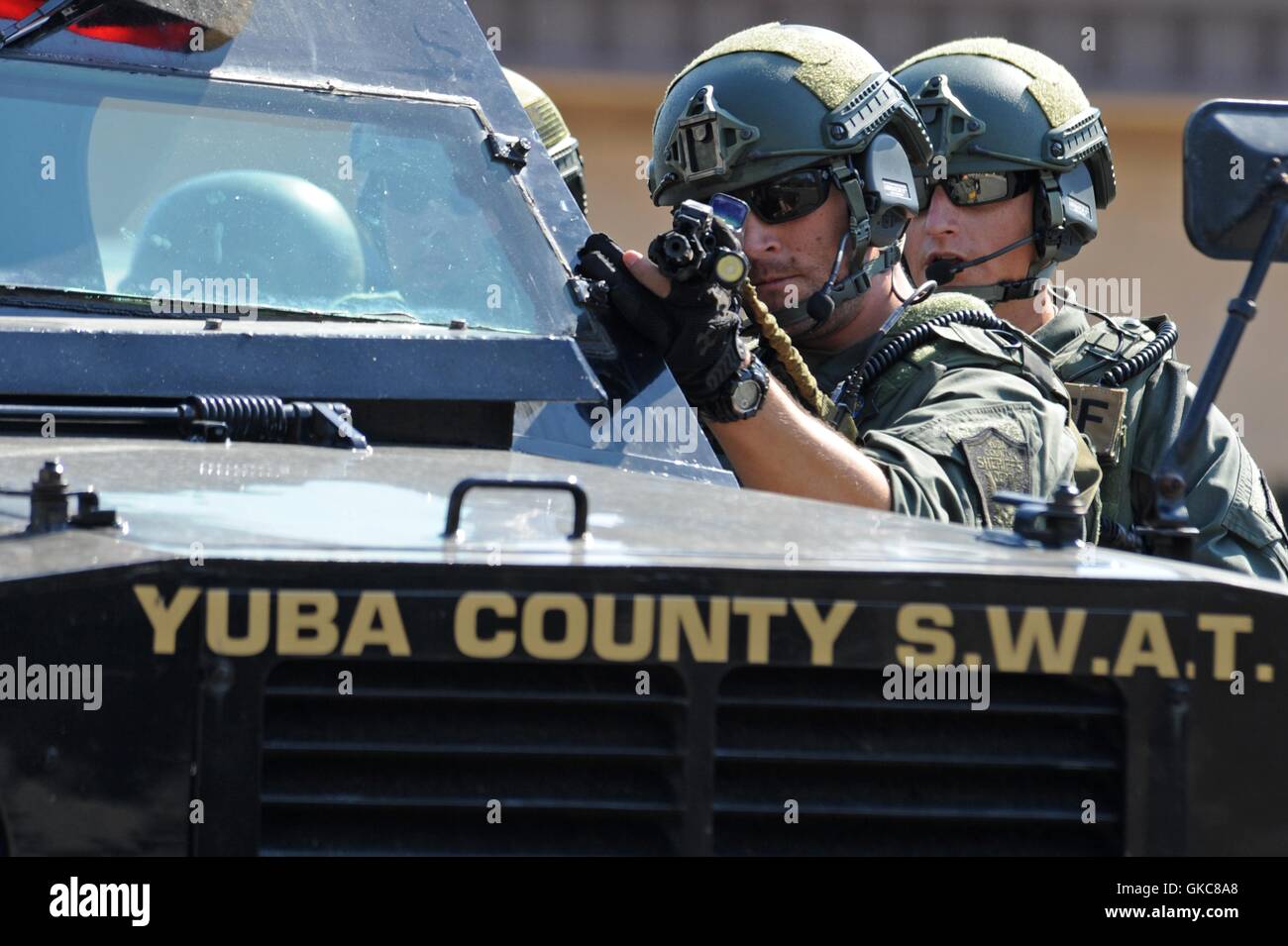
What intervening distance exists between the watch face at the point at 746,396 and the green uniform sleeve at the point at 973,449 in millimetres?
216

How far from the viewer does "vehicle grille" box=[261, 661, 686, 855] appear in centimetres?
196

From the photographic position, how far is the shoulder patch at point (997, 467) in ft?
11.5

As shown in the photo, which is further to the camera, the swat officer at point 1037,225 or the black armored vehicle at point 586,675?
the swat officer at point 1037,225

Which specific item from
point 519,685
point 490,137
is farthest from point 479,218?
point 519,685

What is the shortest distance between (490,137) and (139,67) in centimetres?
56

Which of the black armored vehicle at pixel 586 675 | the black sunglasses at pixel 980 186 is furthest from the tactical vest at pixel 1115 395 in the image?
the black armored vehicle at pixel 586 675

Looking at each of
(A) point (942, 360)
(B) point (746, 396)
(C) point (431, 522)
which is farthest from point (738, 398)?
(C) point (431, 522)

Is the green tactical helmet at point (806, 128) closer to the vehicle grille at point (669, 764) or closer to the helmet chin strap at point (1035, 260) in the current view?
the helmet chin strap at point (1035, 260)

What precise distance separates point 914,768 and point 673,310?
133 cm

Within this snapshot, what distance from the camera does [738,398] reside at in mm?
3496

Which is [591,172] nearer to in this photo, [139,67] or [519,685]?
[139,67]

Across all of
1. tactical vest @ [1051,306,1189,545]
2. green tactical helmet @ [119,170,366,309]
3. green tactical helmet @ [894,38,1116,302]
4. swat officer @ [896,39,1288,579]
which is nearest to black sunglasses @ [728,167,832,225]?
swat officer @ [896,39,1288,579]

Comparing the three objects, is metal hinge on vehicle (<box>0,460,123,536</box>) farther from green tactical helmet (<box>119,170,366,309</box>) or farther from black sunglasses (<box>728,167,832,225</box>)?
black sunglasses (<box>728,167,832,225</box>)
